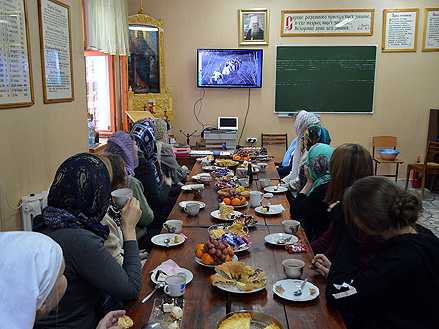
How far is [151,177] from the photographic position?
3229 millimetres

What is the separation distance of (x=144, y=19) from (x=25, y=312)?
5.60m

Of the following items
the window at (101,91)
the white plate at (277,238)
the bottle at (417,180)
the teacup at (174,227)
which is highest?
the window at (101,91)

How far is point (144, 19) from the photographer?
5.91 m

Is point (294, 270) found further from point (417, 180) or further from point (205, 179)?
point (417, 180)

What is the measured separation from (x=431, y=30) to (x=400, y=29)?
460 millimetres

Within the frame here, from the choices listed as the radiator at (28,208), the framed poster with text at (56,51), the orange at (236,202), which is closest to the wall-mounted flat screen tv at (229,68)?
the framed poster with text at (56,51)

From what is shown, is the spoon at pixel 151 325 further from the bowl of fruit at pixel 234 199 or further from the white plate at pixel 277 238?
the bowl of fruit at pixel 234 199

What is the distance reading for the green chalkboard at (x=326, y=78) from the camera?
6.20m

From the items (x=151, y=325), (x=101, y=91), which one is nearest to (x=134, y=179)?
(x=151, y=325)

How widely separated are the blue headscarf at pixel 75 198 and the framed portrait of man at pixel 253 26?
5.05 m

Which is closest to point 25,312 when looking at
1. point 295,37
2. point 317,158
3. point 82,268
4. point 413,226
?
point 82,268

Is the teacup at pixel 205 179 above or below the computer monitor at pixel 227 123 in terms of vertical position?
below

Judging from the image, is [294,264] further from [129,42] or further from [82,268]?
[129,42]

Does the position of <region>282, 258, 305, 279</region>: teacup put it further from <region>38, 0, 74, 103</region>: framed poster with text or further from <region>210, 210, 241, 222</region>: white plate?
<region>38, 0, 74, 103</region>: framed poster with text
